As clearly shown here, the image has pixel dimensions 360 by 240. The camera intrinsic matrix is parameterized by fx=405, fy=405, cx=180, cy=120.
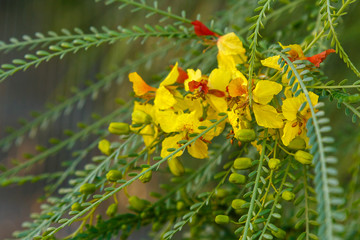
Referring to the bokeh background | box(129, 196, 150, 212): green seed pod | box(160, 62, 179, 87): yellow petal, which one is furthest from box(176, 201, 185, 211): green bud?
the bokeh background

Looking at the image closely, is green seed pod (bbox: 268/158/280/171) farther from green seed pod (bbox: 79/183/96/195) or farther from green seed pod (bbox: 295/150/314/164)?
green seed pod (bbox: 79/183/96/195)

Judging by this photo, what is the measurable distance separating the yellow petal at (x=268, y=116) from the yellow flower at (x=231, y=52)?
66 mm

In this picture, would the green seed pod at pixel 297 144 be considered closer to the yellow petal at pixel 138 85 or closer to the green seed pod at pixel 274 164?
the green seed pod at pixel 274 164

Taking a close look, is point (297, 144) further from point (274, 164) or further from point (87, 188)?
point (87, 188)

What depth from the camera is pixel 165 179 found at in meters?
1.36

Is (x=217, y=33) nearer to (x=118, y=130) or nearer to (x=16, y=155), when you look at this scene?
(x=118, y=130)

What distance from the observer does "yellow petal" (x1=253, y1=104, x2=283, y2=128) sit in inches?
13.0

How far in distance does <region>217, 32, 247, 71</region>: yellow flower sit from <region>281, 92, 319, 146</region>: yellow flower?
8cm

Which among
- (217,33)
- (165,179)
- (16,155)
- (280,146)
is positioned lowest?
(165,179)

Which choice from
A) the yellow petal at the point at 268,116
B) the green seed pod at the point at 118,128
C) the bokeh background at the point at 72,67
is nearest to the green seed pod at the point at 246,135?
the yellow petal at the point at 268,116

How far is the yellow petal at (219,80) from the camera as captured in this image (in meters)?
0.35

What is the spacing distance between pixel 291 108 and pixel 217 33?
14cm

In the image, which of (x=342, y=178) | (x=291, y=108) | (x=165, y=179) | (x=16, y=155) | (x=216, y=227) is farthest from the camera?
(x=16, y=155)

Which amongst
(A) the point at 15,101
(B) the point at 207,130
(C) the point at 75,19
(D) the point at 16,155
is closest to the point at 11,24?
(C) the point at 75,19
